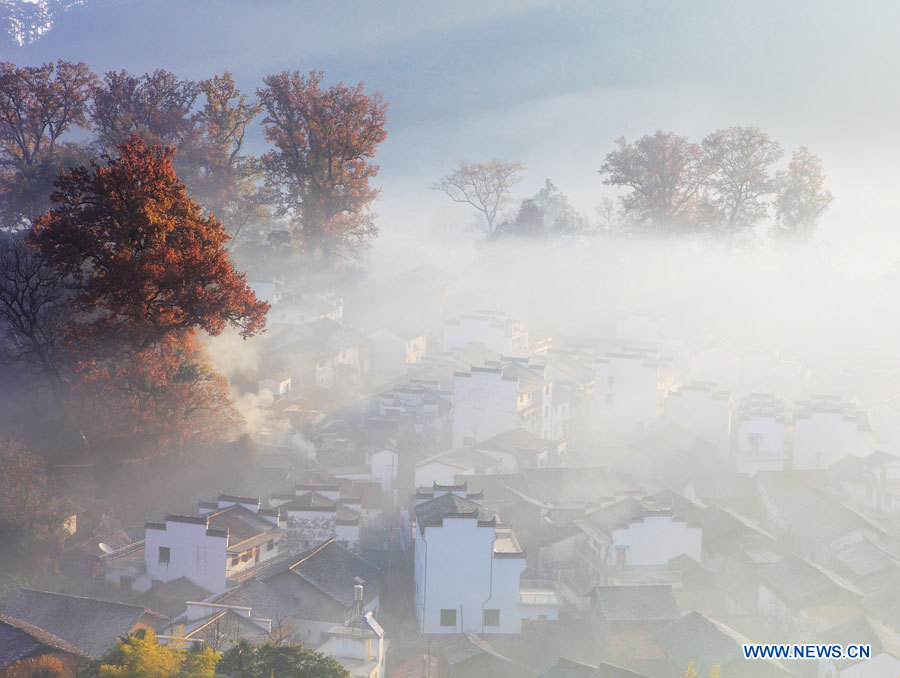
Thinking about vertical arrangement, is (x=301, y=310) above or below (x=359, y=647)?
above

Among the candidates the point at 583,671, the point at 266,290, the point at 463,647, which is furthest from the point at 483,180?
the point at 583,671

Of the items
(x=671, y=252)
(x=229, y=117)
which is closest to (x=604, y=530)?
(x=229, y=117)

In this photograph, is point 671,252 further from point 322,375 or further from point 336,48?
point 336,48

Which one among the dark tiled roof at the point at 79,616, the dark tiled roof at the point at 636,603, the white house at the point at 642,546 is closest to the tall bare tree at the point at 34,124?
the dark tiled roof at the point at 79,616

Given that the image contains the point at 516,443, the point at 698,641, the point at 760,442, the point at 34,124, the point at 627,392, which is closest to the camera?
the point at 698,641

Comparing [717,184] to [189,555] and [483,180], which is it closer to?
[483,180]

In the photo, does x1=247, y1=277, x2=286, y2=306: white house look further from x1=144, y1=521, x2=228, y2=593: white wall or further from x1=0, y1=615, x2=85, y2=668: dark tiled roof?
x1=0, y1=615, x2=85, y2=668: dark tiled roof
